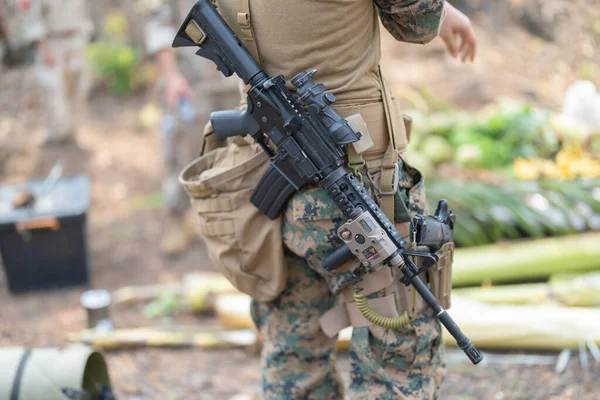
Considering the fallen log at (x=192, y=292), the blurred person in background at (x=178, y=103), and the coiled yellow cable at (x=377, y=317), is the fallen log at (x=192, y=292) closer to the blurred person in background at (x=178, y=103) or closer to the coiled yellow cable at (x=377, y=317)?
the blurred person in background at (x=178, y=103)

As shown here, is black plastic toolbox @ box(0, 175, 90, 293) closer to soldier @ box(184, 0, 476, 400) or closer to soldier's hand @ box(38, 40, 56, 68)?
soldier's hand @ box(38, 40, 56, 68)

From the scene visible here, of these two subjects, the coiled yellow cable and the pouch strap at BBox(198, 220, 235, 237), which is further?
the pouch strap at BBox(198, 220, 235, 237)

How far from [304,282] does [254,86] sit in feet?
2.39

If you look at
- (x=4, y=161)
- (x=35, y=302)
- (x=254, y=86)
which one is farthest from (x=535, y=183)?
(x=4, y=161)

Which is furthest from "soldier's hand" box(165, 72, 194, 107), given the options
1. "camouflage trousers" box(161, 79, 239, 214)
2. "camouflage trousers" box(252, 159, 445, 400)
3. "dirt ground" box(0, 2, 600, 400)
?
"camouflage trousers" box(252, 159, 445, 400)

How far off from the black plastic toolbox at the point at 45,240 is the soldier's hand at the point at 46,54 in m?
2.35

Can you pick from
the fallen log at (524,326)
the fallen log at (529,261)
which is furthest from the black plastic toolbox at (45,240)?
the fallen log at (529,261)

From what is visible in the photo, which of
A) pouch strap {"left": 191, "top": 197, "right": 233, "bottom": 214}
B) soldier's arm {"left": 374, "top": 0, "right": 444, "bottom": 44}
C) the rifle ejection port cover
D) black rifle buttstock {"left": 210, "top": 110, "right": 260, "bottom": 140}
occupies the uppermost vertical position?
the rifle ejection port cover

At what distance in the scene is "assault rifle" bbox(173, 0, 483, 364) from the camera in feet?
6.48

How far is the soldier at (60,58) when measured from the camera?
21.3ft

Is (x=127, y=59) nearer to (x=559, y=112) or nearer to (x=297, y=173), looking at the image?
(x=559, y=112)

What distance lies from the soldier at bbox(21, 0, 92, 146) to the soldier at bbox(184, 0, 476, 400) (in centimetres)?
503

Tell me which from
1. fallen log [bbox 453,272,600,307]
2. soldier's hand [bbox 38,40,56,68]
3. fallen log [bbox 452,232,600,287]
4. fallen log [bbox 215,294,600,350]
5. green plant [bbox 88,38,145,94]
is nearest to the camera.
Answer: fallen log [bbox 215,294,600,350]

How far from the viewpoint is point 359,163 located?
2.08m
